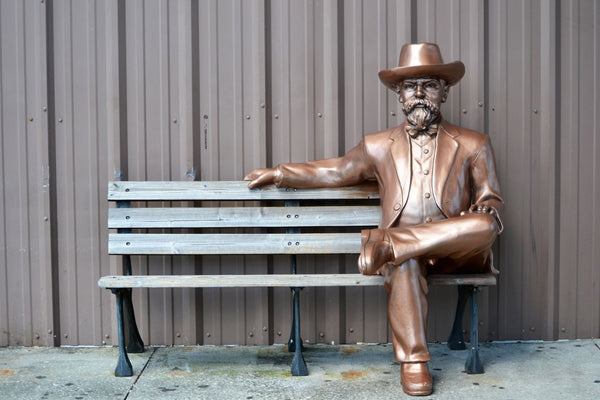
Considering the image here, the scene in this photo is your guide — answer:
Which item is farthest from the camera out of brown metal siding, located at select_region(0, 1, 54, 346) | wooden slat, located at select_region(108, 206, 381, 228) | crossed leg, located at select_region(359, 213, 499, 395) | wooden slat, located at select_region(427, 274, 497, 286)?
brown metal siding, located at select_region(0, 1, 54, 346)

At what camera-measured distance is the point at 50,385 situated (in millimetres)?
3945

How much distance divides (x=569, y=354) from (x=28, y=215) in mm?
3690

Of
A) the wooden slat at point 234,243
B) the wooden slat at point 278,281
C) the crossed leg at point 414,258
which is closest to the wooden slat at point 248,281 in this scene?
the wooden slat at point 278,281

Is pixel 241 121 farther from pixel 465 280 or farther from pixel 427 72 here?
pixel 465 280

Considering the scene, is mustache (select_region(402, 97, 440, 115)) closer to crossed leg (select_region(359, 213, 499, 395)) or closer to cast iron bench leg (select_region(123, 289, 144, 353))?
crossed leg (select_region(359, 213, 499, 395))

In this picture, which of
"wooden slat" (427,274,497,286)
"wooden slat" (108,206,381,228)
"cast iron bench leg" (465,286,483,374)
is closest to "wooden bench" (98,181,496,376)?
"wooden slat" (108,206,381,228)

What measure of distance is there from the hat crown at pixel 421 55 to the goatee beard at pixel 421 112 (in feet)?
0.70

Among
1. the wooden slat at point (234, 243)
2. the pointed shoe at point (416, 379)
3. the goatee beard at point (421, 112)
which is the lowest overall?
the pointed shoe at point (416, 379)

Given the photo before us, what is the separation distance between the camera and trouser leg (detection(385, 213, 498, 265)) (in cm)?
368

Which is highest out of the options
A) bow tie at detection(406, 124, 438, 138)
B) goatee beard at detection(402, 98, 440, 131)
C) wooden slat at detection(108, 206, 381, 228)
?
goatee beard at detection(402, 98, 440, 131)

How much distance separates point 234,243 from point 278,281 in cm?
53

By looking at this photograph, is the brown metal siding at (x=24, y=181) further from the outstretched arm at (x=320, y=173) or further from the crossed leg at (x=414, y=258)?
the crossed leg at (x=414, y=258)

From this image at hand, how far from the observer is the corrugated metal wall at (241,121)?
4.67 metres

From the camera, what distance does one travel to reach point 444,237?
3691 millimetres
